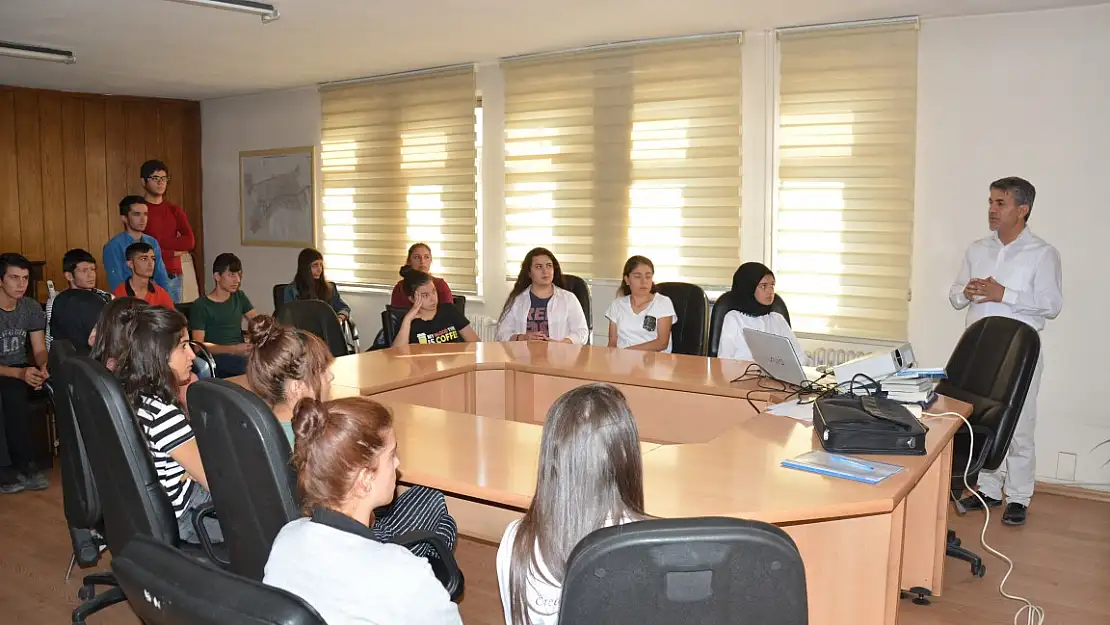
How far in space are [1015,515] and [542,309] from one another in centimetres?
258

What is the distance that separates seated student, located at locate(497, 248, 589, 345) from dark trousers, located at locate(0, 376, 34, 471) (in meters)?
2.56

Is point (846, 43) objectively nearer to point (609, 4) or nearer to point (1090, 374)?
point (609, 4)

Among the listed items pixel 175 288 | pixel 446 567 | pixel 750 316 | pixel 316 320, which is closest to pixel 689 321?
pixel 750 316

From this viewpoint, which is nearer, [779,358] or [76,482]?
[76,482]

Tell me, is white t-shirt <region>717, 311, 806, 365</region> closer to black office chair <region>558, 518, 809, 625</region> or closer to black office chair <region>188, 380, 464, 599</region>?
black office chair <region>188, 380, 464, 599</region>

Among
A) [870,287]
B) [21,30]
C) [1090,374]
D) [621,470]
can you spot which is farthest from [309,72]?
[621,470]

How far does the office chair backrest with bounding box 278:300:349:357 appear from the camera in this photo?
4.44 meters

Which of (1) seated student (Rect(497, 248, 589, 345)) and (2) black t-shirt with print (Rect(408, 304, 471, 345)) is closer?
(2) black t-shirt with print (Rect(408, 304, 471, 345))

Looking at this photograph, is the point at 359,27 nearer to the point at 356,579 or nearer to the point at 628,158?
the point at 628,158

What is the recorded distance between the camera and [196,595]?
117 cm

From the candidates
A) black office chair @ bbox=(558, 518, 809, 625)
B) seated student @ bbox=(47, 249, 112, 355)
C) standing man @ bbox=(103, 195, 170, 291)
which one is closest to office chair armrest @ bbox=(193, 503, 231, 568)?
black office chair @ bbox=(558, 518, 809, 625)

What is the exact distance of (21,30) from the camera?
542 centimetres

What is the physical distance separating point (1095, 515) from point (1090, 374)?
2.42 ft

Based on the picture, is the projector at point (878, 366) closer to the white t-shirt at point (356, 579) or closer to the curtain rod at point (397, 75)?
the white t-shirt at point (356, 579)
